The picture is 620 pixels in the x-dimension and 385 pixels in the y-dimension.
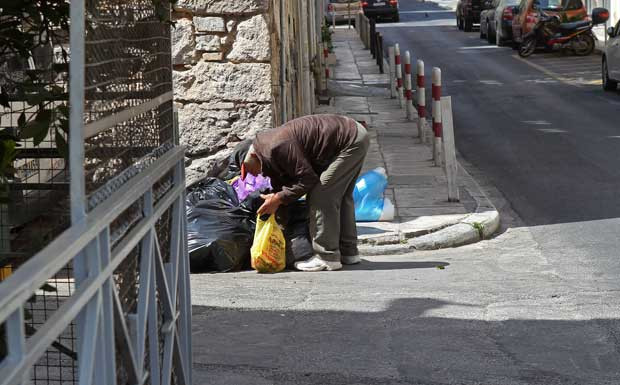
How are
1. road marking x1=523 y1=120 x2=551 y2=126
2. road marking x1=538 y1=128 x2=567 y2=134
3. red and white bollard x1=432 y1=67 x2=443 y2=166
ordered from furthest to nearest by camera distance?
road marking x1=523 y1=120 x2=551 y2=126 < road marking x1=538 y1=128 x2=567 y2=134 < red and white bollard x1=432 y1=67 x2=443 y2=166

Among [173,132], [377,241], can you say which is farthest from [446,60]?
[173,132]

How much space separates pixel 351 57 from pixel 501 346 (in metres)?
25.8

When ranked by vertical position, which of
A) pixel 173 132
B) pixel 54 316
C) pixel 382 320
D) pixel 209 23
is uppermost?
pixel 209 23

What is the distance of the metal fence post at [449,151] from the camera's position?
412 inches

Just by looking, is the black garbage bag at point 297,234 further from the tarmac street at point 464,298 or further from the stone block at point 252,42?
the stone block at point 252,42

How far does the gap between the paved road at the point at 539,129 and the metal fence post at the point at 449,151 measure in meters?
0.67

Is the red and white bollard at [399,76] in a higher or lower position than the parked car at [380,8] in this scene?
lower

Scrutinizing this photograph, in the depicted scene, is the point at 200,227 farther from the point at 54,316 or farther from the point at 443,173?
the point at 54,316

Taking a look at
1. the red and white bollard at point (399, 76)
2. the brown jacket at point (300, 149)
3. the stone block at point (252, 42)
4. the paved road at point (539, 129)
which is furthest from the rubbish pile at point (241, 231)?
the red and white bollard at point (399, 76)

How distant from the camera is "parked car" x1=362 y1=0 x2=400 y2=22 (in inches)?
1954

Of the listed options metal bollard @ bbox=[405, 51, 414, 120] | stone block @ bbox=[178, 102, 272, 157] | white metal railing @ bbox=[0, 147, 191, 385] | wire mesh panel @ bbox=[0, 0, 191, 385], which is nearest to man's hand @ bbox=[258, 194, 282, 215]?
stone block @ bbox=[178, 102, 272, 157]

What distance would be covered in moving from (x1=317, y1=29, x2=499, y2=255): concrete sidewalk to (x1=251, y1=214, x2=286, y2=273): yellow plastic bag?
0.94 metres

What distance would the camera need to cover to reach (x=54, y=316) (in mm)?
2611

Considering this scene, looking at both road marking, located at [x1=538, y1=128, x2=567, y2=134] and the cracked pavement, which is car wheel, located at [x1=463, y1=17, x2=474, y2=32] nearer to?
road marking, located at [x1=538, y1=128, x2=567, y2=134]
